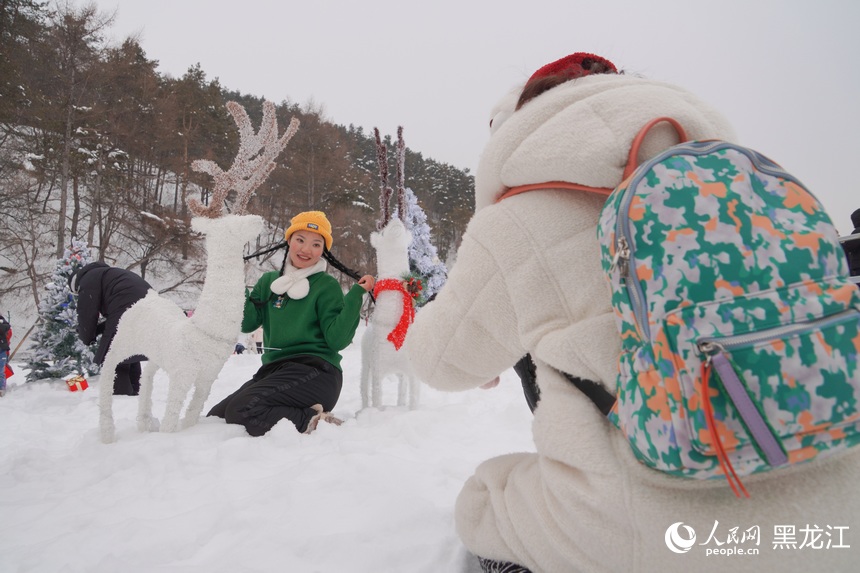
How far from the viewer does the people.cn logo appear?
78cm

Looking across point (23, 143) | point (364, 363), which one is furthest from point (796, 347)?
point (23, 143)

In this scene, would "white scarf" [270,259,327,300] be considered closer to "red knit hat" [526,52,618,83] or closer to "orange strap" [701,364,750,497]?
"red knit hat" [526,52,618,83]

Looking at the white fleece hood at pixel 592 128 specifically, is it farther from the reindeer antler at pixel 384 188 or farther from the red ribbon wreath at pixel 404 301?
the reindeer antler at pixel 384 188

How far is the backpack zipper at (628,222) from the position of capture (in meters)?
0.76

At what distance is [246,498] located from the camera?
1.78 metres

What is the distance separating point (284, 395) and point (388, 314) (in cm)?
104

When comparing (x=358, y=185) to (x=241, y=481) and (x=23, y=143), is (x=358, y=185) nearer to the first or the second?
(x=23, y=143)

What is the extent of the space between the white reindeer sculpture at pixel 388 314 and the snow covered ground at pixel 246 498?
62 centimetres

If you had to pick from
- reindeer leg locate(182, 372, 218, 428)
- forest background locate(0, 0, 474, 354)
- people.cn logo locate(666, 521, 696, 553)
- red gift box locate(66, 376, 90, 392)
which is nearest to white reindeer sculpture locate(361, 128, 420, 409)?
reindeer leg locate(182, 372, 218, 428)

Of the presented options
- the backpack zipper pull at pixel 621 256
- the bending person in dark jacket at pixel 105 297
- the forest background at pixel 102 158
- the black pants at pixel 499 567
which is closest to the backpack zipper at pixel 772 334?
the backpack zipper pull at pixel 621 256

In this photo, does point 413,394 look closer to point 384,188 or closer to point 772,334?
point 384,188

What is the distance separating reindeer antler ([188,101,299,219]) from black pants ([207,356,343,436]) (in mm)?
1151

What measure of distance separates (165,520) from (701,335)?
1.85 meters

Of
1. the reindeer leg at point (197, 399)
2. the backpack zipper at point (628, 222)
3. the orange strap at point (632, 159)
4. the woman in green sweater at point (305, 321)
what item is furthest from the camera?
the woman in green sweater at point (305, 321)
